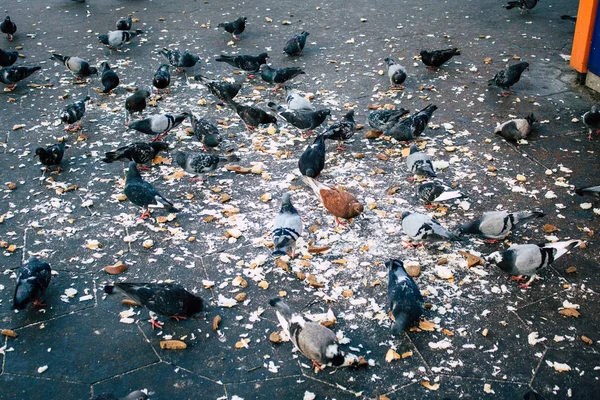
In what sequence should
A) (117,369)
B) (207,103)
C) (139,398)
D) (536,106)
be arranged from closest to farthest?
(139,398), (117,369), (536,106), (207,103)

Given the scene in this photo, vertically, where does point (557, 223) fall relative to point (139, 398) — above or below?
below

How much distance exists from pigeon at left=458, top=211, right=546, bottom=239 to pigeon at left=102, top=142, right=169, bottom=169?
349 centimetres

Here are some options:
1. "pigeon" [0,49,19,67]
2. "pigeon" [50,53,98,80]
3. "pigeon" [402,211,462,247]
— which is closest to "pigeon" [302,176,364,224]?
"pigeon" [402,211,462,247]

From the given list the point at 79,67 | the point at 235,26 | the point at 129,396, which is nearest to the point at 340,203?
the point at 129,396

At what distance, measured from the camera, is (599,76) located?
7125 millimetres

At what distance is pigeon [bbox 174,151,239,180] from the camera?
5.66 meters

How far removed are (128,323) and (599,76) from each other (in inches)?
261

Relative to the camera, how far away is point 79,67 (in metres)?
8.10

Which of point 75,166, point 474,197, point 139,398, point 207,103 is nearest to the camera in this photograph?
point 139,398

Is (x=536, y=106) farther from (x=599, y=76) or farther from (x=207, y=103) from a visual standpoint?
(x=207, y=103)

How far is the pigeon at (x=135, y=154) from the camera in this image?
590 centimetres

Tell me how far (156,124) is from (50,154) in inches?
47.9

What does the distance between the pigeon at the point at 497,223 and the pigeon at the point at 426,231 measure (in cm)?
→ 16

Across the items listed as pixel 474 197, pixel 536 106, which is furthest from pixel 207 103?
pixel 536 106
